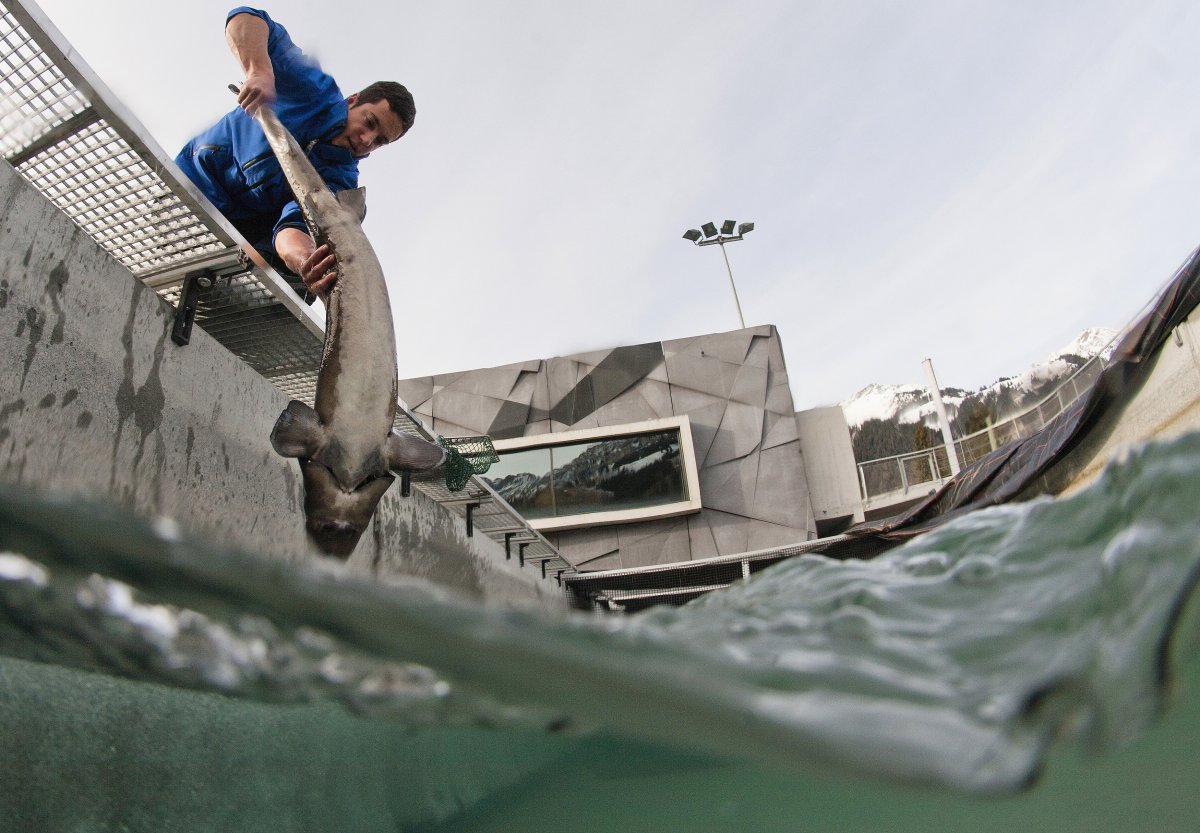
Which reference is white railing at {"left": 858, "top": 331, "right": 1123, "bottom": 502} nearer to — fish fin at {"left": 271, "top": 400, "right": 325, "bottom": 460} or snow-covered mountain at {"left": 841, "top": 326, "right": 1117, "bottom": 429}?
Result: snow-covered mountain at {"left": 841, "top": 326, "right": 1117, "bottom": 429}

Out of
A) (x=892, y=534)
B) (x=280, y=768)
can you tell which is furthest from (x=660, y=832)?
(x=892, y=534)

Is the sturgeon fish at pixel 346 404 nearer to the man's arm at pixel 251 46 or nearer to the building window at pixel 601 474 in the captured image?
the man's arm at pixel 251 46

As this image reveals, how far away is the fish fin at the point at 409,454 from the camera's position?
2348 mm

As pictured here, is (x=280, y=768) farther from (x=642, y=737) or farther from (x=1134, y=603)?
(x=1134, y=603)

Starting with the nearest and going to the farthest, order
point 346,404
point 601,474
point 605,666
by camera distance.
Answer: point 605,666, point 346,404, point 601,474

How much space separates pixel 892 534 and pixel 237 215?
11.6 m

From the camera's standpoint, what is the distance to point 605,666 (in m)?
1.05

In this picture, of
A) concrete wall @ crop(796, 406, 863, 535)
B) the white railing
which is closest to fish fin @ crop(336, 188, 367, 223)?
concrete wall @ crop(796, 406, 863, 535)

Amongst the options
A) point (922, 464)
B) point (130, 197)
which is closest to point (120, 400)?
point (130, 197)

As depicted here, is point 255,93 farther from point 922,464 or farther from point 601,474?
point 922,464

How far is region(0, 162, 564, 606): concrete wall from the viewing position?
222 cm

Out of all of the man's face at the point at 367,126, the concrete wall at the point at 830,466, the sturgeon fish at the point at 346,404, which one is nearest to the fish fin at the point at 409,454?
the sturgeon fish at the point at 346,404

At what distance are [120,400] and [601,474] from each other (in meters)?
14.4

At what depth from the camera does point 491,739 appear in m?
4.14
